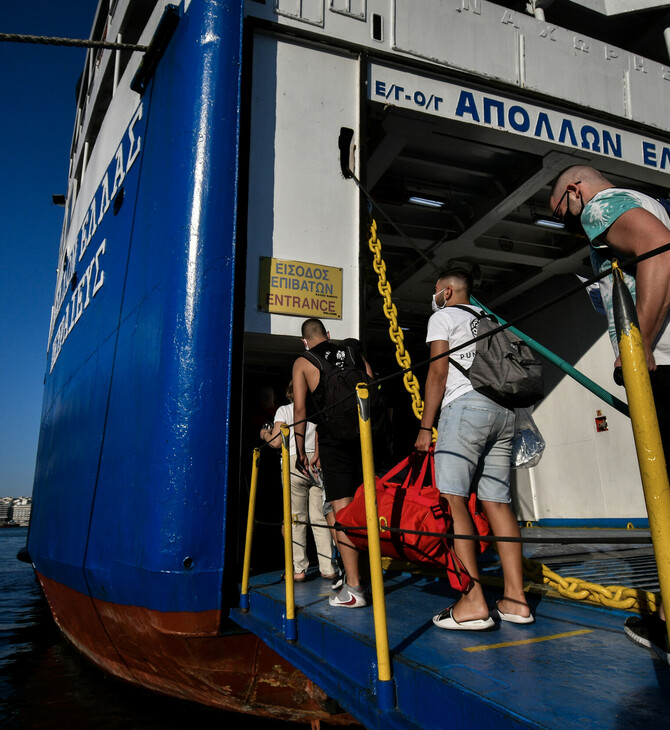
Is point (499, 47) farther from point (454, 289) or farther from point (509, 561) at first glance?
point (509, 561)

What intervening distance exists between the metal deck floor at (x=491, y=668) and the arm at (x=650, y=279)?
0.83 metres

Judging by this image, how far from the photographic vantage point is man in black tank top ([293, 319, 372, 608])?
261 centimetres

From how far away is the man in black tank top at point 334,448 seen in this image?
8.55 ft

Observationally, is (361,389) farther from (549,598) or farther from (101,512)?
(101,512)

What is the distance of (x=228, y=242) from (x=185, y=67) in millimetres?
1449

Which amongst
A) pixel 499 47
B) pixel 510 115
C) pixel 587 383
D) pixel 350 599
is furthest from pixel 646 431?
pixel 499 47

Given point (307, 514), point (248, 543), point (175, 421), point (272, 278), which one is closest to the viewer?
point (248, 543)

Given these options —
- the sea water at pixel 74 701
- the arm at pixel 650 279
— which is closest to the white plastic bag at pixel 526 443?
the arm at pixel 650 279

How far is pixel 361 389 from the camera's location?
5.97 ft

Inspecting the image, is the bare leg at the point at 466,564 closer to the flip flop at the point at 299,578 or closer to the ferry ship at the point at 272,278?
the ferry ship at the point at 272,278

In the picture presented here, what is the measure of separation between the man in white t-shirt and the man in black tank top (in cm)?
61

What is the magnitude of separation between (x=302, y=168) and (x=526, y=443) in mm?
2804

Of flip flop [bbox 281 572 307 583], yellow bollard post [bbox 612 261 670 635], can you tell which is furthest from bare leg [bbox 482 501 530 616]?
flip flop [bbox 281 572 307 583]

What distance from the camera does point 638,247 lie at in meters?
1.54
